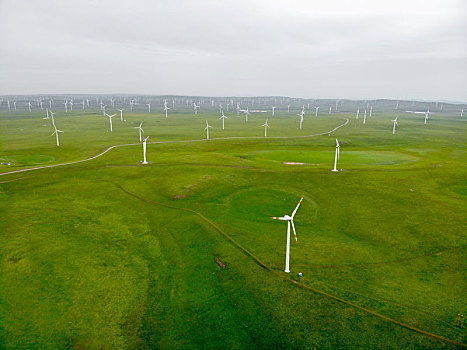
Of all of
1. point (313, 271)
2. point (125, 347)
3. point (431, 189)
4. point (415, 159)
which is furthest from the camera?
point (415, 159)

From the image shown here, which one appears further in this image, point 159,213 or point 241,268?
point 159,213

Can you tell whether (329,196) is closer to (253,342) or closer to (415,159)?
(253,342)

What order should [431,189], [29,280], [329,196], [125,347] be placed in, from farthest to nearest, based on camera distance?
1. [431,189]
2. [329,196]
3. [29,280]
4. [125,347]

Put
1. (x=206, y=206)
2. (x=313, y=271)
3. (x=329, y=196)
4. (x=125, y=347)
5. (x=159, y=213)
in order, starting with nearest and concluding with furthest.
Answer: (x=125, y=347), (x=313, y=271), (x=159, y=213), (x=206, y=206), (x=329, y=196)

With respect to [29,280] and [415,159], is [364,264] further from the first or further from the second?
[415,159]

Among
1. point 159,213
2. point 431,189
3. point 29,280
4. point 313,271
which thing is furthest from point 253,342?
point 431,189

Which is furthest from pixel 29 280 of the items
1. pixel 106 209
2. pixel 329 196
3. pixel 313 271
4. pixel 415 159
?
pixel 415 159
